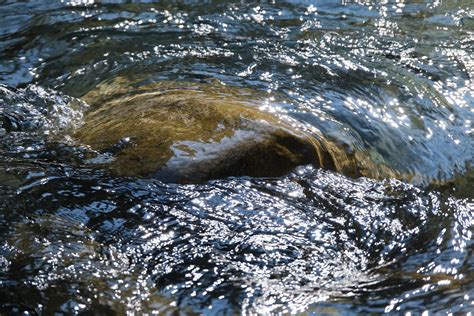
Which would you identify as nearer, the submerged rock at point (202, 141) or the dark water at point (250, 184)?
the dark water at point (250, 184)

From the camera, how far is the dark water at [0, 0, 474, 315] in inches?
133

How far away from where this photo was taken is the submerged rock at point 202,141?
14.1ft

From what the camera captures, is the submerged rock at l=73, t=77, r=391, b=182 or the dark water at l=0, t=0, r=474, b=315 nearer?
the dark water at l=0, t=0, r=474, b=315

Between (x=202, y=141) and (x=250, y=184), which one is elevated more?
(x=202, y=141)

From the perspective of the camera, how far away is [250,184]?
14.1 feet

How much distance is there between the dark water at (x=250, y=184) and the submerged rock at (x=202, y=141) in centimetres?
10

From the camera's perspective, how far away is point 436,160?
16.6 feet

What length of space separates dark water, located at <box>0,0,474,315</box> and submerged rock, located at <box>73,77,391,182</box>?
0.10m

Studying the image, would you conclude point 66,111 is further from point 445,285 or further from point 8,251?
point 445,285

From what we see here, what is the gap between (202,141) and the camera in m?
4.38

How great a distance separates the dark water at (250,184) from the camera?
3.38 meters

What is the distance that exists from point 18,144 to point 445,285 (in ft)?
→ 9.50

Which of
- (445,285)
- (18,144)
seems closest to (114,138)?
(18,144)

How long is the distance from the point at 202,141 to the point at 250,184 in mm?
413
